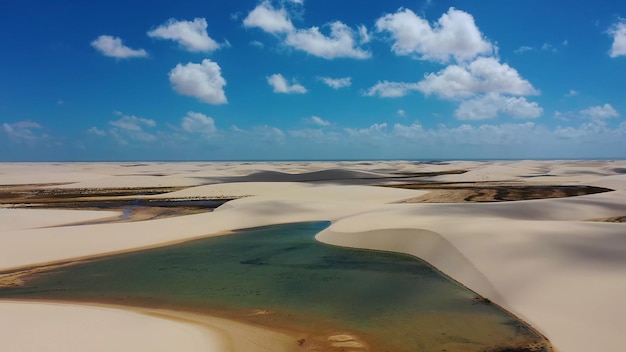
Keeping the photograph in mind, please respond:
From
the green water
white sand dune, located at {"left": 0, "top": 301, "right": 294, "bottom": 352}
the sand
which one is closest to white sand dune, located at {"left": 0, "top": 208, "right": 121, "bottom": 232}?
the sand

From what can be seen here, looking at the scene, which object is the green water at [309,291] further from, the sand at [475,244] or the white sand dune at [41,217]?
the white sand dune at [41,217]

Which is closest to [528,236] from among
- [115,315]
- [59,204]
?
[115,315]

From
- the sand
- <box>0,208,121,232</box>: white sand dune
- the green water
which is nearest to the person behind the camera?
the sand

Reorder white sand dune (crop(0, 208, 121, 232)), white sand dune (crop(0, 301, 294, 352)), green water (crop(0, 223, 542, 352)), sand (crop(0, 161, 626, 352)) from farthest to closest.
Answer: white sand dune (crop(0, 208, 121, 232))
green water (crop(0, 223, 542, 352))
sand (crop(0, 161, 626, 352))
white sand dune (crop(0, 301, 294, 352))

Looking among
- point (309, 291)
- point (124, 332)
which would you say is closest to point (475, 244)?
point (309, 291)

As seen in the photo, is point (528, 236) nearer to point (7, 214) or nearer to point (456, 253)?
point (456, 253)

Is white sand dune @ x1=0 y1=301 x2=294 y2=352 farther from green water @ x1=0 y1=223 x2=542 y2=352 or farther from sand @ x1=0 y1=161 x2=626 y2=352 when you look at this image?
green water @ x1=0 y1=223 x2=542 y2=352

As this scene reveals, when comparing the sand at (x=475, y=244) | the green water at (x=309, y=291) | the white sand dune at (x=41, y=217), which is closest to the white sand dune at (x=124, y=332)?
the sand at (x=475, y=244)

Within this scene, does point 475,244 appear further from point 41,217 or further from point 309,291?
point 41,217
